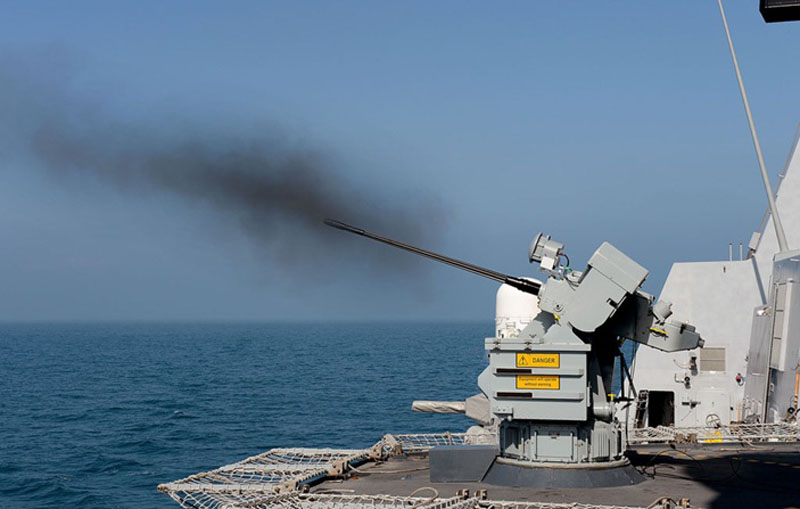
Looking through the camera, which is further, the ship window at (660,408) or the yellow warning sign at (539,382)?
the ship window at (660,408)

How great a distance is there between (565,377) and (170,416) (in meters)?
34.3

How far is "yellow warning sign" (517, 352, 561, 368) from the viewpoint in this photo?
1264 cm

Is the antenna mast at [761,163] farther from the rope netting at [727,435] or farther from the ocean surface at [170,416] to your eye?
the ocean surface at [170,416]

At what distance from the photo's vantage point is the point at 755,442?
54.9 ft

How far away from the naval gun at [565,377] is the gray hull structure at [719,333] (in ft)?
29.8

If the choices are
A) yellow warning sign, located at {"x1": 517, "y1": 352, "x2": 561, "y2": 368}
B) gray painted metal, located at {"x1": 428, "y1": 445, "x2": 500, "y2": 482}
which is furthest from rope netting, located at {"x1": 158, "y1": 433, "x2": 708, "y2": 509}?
yellow warning sign, located at {"x1": 517, "y1": 352, "x2": 561, "y2": 368}

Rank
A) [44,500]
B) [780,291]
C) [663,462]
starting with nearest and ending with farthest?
1. [663,462]
2. [780,291]
3. [44,500]

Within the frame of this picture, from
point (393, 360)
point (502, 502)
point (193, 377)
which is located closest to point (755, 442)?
point (502, 502)

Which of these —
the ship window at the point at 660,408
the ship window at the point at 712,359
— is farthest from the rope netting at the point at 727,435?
the ship window at the point at 660,408

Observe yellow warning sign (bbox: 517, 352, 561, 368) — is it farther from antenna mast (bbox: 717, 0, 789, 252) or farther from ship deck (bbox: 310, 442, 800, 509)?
antenna mast (bbox: 717, 0, 789, 252)

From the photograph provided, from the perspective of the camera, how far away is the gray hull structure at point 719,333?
2134 cm

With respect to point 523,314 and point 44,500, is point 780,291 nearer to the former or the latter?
point 523,314

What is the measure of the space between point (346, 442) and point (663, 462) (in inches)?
882

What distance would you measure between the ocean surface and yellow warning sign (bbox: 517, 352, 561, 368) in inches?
605
